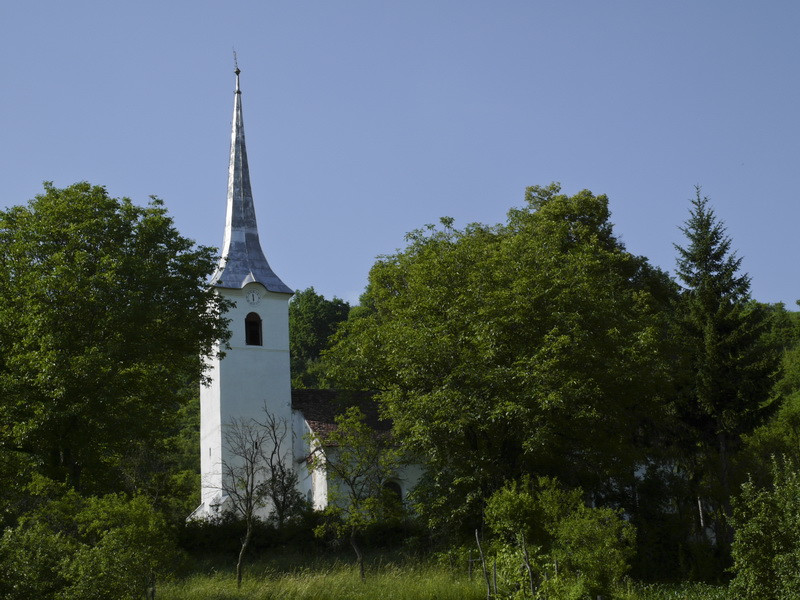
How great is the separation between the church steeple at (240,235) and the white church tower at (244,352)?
0.04m

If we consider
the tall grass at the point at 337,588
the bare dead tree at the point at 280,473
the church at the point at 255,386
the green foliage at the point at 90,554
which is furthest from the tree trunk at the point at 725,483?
the green foliage at the point at 90,554

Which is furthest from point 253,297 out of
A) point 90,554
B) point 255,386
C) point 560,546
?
point 90,554

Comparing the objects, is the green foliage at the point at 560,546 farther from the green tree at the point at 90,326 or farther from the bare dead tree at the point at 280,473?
the bare dead tree at the point at 280,473

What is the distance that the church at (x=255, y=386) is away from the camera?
3619 cm

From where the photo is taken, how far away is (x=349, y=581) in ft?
66.2

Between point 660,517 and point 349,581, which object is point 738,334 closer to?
point 660,517

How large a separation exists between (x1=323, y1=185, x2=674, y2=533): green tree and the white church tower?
10330 mm

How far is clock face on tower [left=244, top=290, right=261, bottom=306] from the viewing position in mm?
38375

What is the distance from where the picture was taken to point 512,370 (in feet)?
76.5

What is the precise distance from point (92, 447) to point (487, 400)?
32.6 ft

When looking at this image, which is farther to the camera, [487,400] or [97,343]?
[487,400]

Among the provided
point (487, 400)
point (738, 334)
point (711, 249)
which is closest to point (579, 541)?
point (487, 400)

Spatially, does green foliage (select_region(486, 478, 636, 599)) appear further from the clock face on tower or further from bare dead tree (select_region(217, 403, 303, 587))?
the clock face on tower

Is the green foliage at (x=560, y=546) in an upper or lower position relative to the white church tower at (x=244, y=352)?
lower
